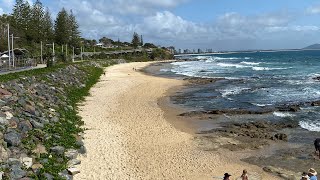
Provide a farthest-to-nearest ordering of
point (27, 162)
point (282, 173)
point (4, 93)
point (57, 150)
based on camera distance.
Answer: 1. point (4, 93)
2. point (57, 150)
3. point (282, 173)
4. point (27, 162)

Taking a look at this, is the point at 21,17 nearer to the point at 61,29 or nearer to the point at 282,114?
the point at 61,29

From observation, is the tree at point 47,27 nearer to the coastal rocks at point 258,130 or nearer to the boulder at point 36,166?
the coastal rocks at point 258,130

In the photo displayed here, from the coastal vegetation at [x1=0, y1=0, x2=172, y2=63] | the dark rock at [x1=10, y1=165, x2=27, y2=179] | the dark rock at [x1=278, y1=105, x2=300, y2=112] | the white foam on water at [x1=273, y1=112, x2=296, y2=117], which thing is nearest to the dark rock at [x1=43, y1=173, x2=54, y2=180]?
the dark rock at [x1=10, y1=165, x2=27, y2=179]

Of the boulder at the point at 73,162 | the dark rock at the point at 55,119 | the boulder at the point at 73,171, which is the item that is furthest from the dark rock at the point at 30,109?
the boulder at the point at 73,171

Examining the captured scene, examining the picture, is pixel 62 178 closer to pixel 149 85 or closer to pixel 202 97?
pixel 202 97

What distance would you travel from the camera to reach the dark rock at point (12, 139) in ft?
44.4

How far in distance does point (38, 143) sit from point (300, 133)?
1414 cm

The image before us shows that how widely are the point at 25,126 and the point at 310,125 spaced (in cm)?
1645

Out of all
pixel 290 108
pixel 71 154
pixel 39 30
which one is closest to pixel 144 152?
pixel 71 154

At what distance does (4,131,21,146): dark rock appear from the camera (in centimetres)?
1352

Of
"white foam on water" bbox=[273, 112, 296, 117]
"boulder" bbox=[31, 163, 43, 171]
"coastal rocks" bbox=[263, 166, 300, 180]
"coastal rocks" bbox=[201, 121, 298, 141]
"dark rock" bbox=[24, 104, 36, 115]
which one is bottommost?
"coastal rocks" bbox=[263, 166, 300, 180]

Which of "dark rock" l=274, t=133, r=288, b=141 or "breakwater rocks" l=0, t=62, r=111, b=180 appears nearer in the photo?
"breakwater rocks" l=0, t=62, r=111, b=180

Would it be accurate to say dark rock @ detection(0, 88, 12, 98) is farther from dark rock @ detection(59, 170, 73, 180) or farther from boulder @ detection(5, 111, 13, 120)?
dark rock @ detection(59, 170, 73, 180)

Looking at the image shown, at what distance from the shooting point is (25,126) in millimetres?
15656
